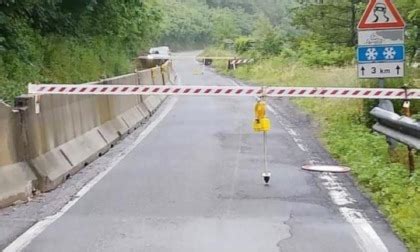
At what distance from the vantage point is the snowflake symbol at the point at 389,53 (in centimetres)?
1207

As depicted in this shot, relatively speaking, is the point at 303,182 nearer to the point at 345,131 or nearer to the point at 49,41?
the point at 345,131

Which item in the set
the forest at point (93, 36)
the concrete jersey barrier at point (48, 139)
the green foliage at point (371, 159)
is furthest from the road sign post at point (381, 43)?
the concrete jersey barrier at point (48, 139)

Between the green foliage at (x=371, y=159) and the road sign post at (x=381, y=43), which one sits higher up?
the road sign post at (x=381, y=43)

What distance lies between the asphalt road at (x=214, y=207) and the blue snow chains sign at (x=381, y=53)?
1766 mm

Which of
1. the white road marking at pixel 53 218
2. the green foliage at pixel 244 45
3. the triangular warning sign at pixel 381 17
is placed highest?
the triangular warning sign at pixel 381 17

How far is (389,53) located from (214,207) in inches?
205

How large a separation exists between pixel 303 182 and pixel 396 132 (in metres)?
1.57

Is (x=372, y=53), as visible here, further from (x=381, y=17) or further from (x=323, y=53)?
(x=323, y=53)

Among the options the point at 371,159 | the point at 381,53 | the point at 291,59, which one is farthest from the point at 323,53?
the point at 371,159

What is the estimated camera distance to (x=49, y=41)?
66.6 feet

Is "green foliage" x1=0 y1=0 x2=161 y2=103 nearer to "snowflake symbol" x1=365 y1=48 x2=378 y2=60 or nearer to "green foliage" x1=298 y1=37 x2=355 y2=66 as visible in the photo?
"snowflake symbol" x1=365 y1=48 x2=378 y2=60

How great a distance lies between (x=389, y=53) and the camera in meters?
12.1

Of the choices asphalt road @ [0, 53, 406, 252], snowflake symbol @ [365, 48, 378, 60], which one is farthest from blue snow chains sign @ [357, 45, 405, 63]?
asphalt road @ [0, 53, 406, 252]

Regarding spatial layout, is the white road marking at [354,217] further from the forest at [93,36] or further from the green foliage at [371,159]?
the forest at [93,36]
